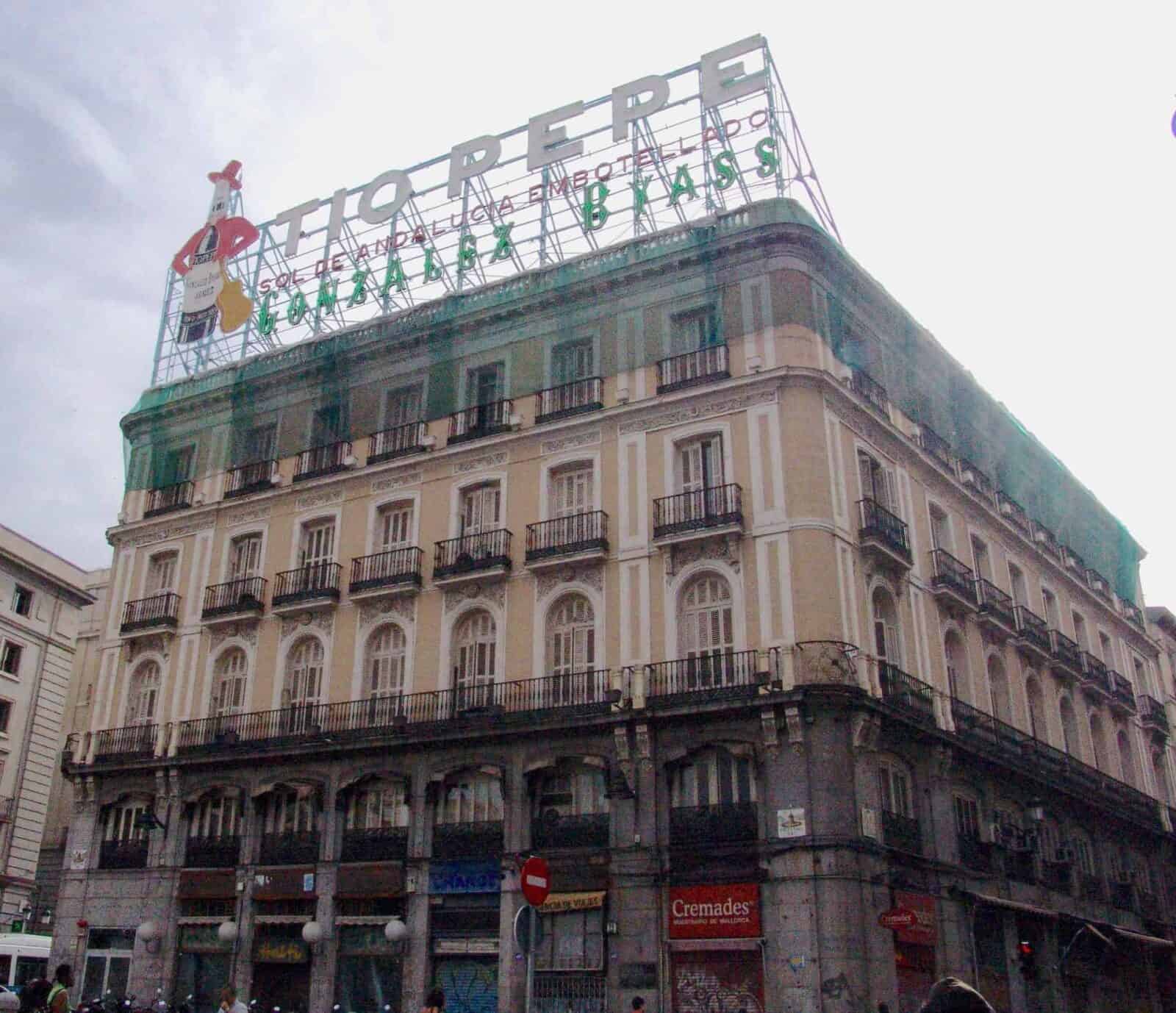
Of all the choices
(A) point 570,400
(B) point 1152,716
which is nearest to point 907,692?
(A) point 570,400

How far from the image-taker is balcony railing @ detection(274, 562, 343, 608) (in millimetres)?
35406

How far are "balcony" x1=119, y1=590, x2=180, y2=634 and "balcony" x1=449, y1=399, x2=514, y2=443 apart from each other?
1039 cm

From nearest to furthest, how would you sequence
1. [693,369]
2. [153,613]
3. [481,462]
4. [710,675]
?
[710,675] < [693,369] < [481,462] < [153,613]

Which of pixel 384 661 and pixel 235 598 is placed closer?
pixel 384 661

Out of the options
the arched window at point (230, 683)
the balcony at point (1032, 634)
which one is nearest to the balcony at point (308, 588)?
the arched window at point (230, 683)

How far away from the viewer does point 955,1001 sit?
5746 mm

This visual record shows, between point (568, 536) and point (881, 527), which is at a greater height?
point (568, 536)

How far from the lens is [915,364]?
125ft

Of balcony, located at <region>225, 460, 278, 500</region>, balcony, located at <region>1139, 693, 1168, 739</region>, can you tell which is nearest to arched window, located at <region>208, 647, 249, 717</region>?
balcony, located at <region>225, 460, 278, 500</region>

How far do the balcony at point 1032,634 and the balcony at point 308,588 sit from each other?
67.9 ft

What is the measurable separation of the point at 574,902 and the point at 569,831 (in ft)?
5.75

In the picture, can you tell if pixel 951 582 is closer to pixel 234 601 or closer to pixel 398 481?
pixel 398 481

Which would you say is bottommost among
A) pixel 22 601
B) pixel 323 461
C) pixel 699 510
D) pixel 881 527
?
pixel 881 527

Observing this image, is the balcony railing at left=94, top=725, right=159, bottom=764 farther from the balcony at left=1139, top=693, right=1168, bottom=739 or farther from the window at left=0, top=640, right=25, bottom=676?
the balcony at left=1139, top=693, right=1168, bottom=739
